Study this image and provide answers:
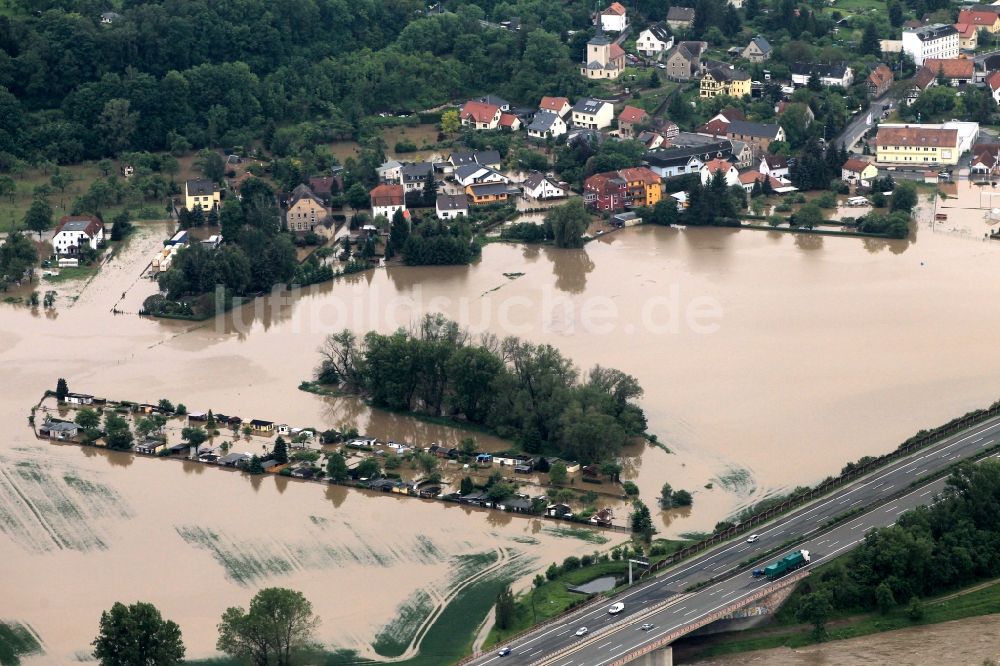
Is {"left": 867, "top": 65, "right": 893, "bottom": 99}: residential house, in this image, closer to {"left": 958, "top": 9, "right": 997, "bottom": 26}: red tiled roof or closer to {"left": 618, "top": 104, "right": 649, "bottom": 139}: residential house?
{"left": 958, "top": 9, "right": 997, "bottom": 26}: red tiled roof

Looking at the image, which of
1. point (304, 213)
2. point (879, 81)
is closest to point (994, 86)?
point (879, 81)

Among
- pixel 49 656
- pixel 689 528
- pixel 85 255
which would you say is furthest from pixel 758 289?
pixel 49 656

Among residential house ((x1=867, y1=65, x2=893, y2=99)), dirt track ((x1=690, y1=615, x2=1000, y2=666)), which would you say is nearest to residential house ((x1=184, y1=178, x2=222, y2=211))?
residential house ((x1=867, y1=65, x2=893, y2=99))

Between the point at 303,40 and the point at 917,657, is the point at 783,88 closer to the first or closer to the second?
the point at 303,40

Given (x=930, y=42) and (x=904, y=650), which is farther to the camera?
(x=930, y=42)

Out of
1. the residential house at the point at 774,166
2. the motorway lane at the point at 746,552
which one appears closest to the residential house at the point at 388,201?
the residential house at the point at 774,166

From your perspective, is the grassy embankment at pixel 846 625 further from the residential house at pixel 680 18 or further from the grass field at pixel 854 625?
the residential house at pixel 680 18

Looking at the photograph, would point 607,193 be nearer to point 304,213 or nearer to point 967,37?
point 304,213
